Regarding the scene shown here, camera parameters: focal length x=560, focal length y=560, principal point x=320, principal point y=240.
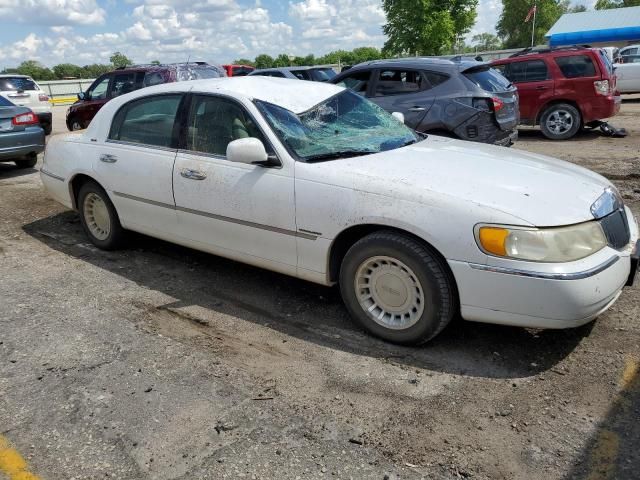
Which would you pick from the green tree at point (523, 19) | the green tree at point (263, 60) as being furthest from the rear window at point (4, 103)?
the green tree at point (523, 19)

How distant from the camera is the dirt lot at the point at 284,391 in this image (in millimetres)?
2592

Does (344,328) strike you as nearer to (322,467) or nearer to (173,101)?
(322,467)

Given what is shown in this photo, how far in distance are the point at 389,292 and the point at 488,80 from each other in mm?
5877

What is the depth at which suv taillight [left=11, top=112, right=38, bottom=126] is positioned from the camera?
9227 millimetres

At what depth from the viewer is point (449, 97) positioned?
785 centimetres

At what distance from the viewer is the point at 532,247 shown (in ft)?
9.95

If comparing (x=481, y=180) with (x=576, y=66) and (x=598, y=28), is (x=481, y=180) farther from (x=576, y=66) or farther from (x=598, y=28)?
(x=598, y=28)

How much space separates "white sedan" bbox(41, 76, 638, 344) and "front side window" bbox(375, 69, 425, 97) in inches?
148

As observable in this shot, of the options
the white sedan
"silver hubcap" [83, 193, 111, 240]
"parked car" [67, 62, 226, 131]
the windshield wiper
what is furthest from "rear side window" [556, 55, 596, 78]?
"silver hubcap" [83, 193, 111, 240]

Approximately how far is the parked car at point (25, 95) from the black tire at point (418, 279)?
1345 cm

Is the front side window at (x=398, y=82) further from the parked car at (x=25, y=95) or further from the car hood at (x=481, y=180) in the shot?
the parked car at (x=25, y=95)

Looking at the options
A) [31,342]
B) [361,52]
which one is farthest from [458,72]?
[361,52]

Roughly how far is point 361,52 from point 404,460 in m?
67.1

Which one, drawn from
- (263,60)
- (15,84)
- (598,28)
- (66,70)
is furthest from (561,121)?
(66,70)
